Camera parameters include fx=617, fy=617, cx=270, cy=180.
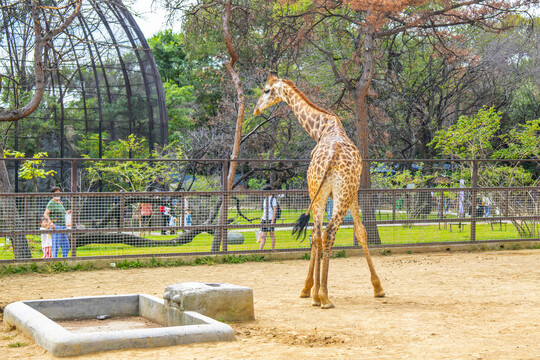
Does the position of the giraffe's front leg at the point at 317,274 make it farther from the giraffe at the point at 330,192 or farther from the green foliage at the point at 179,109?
the green foliage at the point at 179,109

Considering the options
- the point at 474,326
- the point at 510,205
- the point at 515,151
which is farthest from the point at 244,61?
the point at 474,326

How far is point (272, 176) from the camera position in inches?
862

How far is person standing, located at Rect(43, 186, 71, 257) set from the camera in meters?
10.5

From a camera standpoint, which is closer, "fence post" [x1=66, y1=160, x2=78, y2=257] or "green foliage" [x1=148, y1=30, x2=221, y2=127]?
"fence post" [x1=66, y1=160, x2=78, y2=257]

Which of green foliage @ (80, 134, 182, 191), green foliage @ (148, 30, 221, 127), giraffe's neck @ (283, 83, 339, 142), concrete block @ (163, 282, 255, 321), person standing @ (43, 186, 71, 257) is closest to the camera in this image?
concrete block @ (163, 282, 255, 321)

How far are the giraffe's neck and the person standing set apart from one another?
171 inches

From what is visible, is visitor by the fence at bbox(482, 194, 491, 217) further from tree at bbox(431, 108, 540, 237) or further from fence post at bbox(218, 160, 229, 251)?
fence post at bbox(218, 160, 229, 251)

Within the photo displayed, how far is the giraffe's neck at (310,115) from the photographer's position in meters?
8.58

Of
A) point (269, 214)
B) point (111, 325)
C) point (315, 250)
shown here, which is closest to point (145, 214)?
point (269, 214)

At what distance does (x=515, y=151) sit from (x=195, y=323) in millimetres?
16651

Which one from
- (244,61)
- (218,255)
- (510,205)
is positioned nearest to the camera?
(218,255)

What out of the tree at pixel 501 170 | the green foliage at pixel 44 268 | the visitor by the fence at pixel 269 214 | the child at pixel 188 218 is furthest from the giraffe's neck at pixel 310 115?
the tree at pixel 501 170

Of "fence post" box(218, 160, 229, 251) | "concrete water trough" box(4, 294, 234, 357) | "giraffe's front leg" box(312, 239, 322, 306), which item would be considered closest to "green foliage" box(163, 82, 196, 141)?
"fence post" box(218, 160, 229, 251)

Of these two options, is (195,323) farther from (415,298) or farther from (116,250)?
(116,250)
